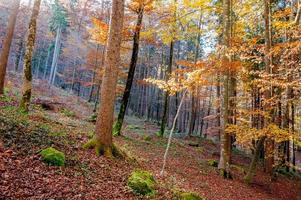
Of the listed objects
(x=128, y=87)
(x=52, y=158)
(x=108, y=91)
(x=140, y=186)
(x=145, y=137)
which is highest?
(x=128, y=87)

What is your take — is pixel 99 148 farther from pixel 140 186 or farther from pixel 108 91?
pixel 140 186

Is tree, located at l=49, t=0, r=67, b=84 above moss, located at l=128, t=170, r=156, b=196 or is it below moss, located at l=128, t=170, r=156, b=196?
above

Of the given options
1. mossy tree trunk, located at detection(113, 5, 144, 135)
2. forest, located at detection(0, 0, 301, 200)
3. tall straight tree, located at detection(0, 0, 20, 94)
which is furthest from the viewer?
mossy tree trunk, located at detection(113, 5, 144, 135)

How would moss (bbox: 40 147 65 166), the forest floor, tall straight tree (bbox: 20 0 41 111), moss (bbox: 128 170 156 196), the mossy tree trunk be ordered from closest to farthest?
the forest floor
moss (bbox: 40 147 65 166)
moss (bbox: 128 170 156 196)
tall straight tree (bbox: 20 0 41 111)
the mossy tree trunk

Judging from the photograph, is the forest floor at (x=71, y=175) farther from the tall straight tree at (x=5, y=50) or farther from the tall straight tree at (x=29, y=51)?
the tall straight tree at (x=5, y=50)

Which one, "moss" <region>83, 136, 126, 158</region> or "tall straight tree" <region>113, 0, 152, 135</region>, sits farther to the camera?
"tall straight tree" <region>113, 0, 152, 135</region>

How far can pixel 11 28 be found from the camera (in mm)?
15820

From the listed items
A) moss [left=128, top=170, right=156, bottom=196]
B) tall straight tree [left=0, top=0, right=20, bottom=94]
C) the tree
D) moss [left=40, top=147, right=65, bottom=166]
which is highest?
the tree

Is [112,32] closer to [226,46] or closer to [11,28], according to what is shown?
[226,46]

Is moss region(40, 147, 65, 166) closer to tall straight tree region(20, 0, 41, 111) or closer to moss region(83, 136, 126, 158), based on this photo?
moss region(83, 136, 126, 158)

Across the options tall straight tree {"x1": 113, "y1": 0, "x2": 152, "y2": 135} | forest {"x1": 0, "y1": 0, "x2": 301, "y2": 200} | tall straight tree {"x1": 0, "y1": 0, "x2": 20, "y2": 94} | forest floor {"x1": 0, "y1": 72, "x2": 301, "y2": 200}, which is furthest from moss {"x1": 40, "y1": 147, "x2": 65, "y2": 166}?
tall straight tree {"x1": 0, "y1": 0, "x2": 20, "y2": 94}

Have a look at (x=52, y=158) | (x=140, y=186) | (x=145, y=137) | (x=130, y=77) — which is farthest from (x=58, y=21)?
(x=140, y=186)

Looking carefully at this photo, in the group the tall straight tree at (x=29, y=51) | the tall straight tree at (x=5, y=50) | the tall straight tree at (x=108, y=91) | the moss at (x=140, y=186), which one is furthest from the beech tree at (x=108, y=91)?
the tall straight tree at (x=5, y=50)

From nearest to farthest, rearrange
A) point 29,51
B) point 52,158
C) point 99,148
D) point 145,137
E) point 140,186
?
point 52,158 < point 140,186 < point 99,148 < point 29,51 < point 145,137
